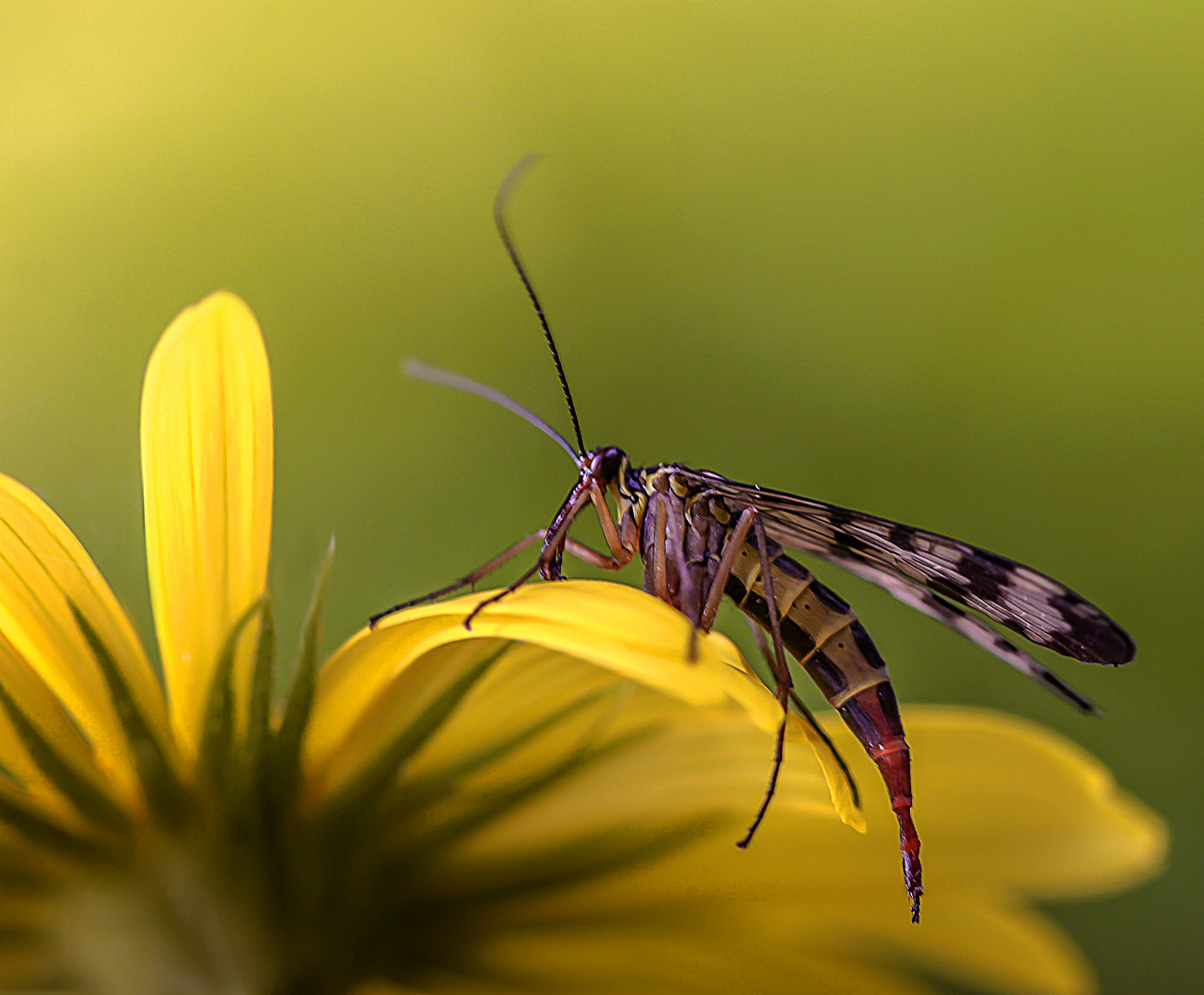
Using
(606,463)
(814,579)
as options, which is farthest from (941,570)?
(606,463)

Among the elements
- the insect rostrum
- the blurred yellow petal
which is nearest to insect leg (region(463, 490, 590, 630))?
the insect rostrum

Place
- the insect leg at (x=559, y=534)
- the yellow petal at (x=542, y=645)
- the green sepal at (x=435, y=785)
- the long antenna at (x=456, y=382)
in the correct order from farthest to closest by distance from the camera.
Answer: the long antenna at (x=456, y=382), the insect leg at (x=559, y=534), the green sepal at (x=435, y=785), the yellow petal at (x=542, y=645)

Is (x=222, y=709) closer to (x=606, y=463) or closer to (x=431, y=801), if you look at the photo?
(x=431, y=801)

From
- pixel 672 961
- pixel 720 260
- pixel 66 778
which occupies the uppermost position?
pixel 720 260

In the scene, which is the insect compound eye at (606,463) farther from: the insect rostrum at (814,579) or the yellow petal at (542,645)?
the yellow petal at (542,645)

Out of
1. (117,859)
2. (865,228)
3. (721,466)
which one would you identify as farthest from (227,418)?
(865,228)

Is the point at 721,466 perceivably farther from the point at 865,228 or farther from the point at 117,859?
the point at 117,859

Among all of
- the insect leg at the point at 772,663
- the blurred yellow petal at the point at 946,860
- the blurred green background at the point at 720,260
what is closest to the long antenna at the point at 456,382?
the blurred green background at the point at 720,260

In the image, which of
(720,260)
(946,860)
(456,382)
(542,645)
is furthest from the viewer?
(720,260)
